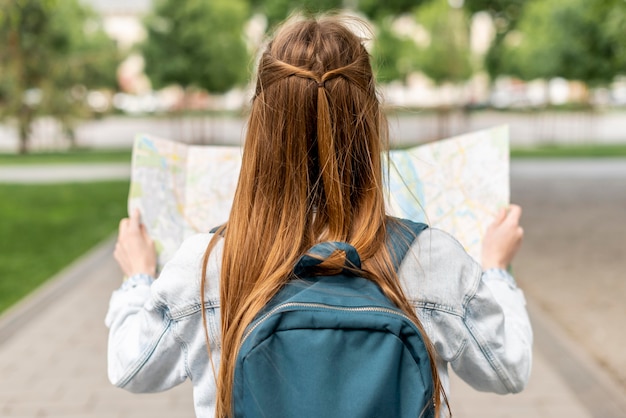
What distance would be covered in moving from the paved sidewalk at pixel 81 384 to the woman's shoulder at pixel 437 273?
2.86 meters

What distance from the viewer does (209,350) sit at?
4.75 feet

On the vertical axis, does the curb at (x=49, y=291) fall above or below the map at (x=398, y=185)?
below

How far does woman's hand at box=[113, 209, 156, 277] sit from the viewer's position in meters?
1.77

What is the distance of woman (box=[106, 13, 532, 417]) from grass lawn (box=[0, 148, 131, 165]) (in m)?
18.7

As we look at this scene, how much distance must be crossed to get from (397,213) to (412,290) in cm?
53

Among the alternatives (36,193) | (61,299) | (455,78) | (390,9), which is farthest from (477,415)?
(390,9)

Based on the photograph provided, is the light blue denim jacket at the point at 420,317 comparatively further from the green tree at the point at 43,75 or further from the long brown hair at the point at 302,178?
the green tree at the point at 43,75

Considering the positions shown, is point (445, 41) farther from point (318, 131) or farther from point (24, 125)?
point (318, 131)

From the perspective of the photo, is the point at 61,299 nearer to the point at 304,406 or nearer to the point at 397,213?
the point at 397,213

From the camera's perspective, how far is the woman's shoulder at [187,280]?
56.7 inches

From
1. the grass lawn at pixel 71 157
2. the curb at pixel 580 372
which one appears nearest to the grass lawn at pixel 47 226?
the curb at pixel 580 372

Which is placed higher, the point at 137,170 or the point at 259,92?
the point at 259,92

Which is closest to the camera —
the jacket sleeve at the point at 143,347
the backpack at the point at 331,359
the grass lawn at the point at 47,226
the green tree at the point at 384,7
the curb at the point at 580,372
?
the backpack at the point at 331,359

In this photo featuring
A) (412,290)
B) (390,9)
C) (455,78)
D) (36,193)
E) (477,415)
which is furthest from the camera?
(390,9)
